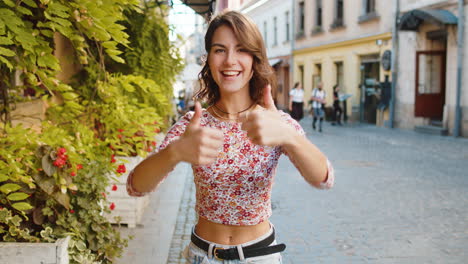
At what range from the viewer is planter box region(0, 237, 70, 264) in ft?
10.1

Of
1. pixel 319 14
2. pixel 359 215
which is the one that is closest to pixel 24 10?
pixel 359 215

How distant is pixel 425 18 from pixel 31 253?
1581 centimetres

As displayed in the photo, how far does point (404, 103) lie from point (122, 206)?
1519cm

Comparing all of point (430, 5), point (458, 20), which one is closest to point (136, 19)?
point (458, 20)

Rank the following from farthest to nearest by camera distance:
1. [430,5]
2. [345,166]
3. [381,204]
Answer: [430,5] → [345,166] → [381,204]

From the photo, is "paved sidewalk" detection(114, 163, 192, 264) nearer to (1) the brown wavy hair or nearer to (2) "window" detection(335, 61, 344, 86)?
(1) the brown wavy hair

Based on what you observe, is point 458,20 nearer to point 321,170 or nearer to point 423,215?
point 423,215

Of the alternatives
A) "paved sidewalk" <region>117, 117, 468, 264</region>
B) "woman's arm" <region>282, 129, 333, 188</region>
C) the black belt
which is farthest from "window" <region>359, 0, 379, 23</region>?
"woman's arm" <region>282, 129, 333, 188</region>

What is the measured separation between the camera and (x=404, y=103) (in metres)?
18.9

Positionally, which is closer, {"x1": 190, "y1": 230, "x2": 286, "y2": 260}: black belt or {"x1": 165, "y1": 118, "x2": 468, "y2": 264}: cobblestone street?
{"x1": 190, "y1": 230, "x2": 286, "y2": 260}: black belt

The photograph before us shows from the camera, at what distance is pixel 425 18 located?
54.3 ft

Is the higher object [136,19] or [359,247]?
[136,19]

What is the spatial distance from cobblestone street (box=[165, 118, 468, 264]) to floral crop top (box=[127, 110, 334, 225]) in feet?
9.20

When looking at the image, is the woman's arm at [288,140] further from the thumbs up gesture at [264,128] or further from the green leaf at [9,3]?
the green leaf at [9,3]
